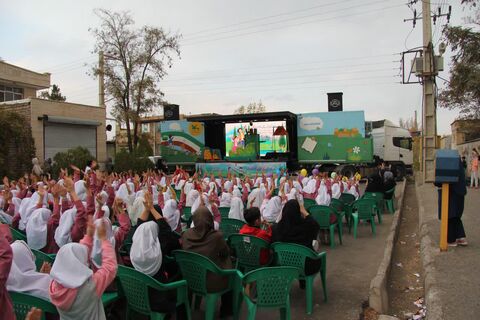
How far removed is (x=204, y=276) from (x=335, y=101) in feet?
61.1

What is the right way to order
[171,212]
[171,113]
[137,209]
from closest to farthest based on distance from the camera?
[171,212]
[137,209]
[171,113]

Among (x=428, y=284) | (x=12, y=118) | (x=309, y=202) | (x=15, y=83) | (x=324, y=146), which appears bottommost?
(x=428, y=284)

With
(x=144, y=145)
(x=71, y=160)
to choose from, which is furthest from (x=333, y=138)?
(x=71, y=160)

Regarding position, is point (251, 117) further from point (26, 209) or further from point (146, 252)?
point (146, 252)

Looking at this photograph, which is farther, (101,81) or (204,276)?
(101,81)

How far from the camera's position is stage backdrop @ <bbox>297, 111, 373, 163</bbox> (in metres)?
19.8

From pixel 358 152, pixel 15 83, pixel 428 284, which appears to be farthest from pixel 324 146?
pixel 15 83

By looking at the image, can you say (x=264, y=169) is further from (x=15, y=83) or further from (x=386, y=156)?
(x=15, y=83)

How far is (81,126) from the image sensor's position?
23.4 meters

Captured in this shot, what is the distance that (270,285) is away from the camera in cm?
370

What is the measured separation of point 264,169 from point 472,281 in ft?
51.2

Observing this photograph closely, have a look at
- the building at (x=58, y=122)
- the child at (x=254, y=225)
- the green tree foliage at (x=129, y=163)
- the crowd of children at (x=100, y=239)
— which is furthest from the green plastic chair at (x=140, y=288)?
the building at (x=58, y=122)

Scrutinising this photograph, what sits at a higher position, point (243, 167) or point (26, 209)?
point (243, 167)

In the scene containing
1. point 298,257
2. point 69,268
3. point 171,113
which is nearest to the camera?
point 69,268
